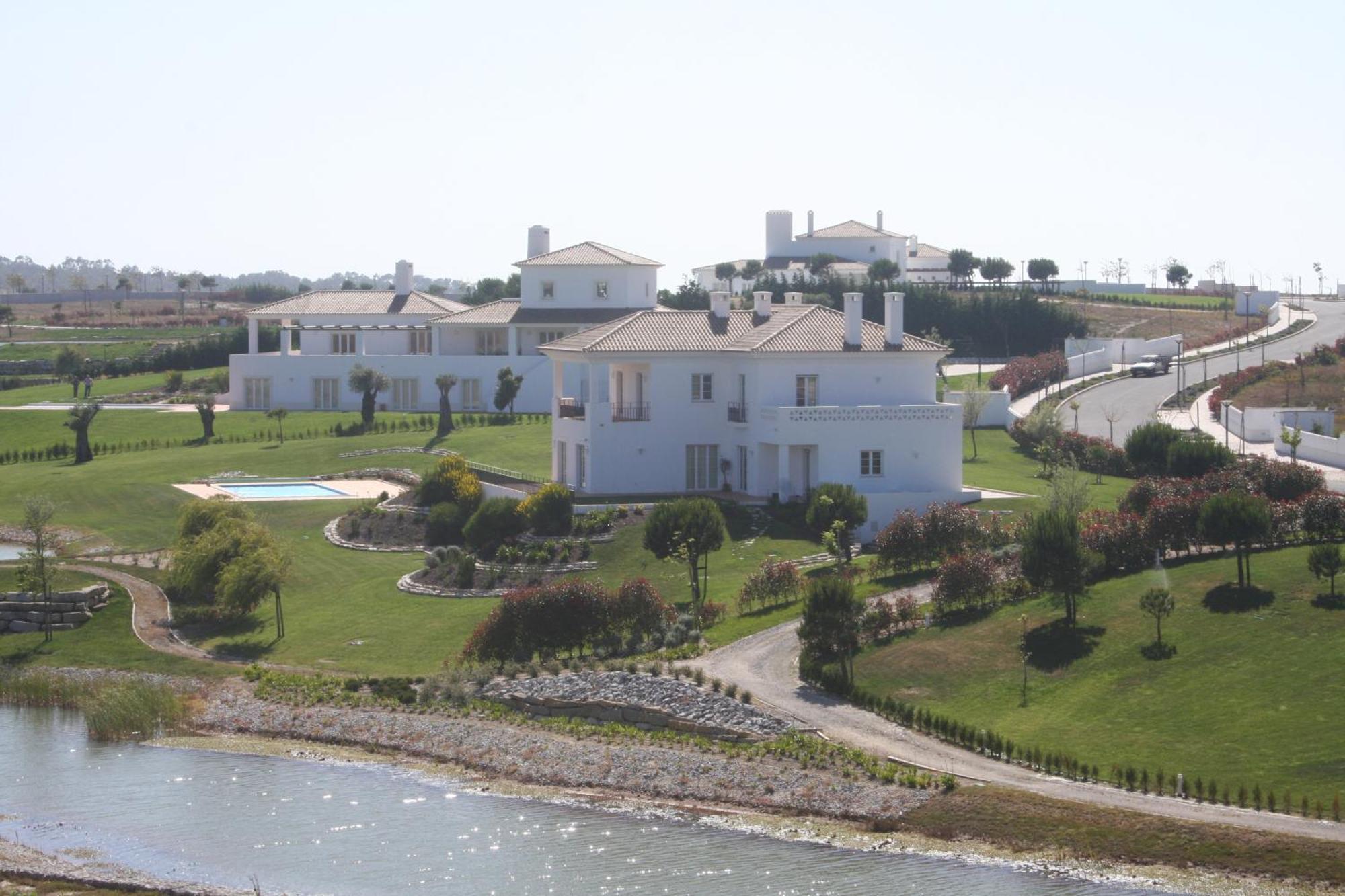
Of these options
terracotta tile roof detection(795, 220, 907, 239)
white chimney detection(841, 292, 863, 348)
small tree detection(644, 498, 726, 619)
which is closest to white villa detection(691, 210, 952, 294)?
terracotta tile roof detection(795, 220, 907, 239)

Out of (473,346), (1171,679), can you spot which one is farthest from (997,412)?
(1171,679)

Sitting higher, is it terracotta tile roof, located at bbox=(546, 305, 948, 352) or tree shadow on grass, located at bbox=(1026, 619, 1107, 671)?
terracotta tile roof, located at bbox=(546, 305, 948, 352)

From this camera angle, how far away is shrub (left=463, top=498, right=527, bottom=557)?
4756 cm

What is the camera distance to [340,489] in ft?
187

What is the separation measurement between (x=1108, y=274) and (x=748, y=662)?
326 ft

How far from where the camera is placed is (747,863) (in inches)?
1054

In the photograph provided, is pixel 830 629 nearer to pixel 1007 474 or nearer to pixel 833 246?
pixel 1007 474

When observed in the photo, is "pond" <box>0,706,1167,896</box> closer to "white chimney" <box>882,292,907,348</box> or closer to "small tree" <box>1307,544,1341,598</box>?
"small tree" <box>1307,544,1341,598</box>

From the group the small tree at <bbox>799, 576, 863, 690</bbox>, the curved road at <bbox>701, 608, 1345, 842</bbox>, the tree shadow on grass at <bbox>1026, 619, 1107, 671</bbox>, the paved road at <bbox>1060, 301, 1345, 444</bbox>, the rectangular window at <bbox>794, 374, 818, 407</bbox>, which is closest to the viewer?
the curved road at <bbox>701, 608, 1345, 842</bbox>

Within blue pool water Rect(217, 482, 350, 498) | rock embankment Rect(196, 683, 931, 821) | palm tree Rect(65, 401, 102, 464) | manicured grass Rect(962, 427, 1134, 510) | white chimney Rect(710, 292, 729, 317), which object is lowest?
rock embankment Rect(196, 683, 931, 821)

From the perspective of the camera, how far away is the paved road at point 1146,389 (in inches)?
2630

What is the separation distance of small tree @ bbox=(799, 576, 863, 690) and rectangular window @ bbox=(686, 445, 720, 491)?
734 inches

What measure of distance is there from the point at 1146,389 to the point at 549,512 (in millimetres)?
37119

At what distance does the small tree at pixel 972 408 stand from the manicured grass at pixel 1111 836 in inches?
1399
